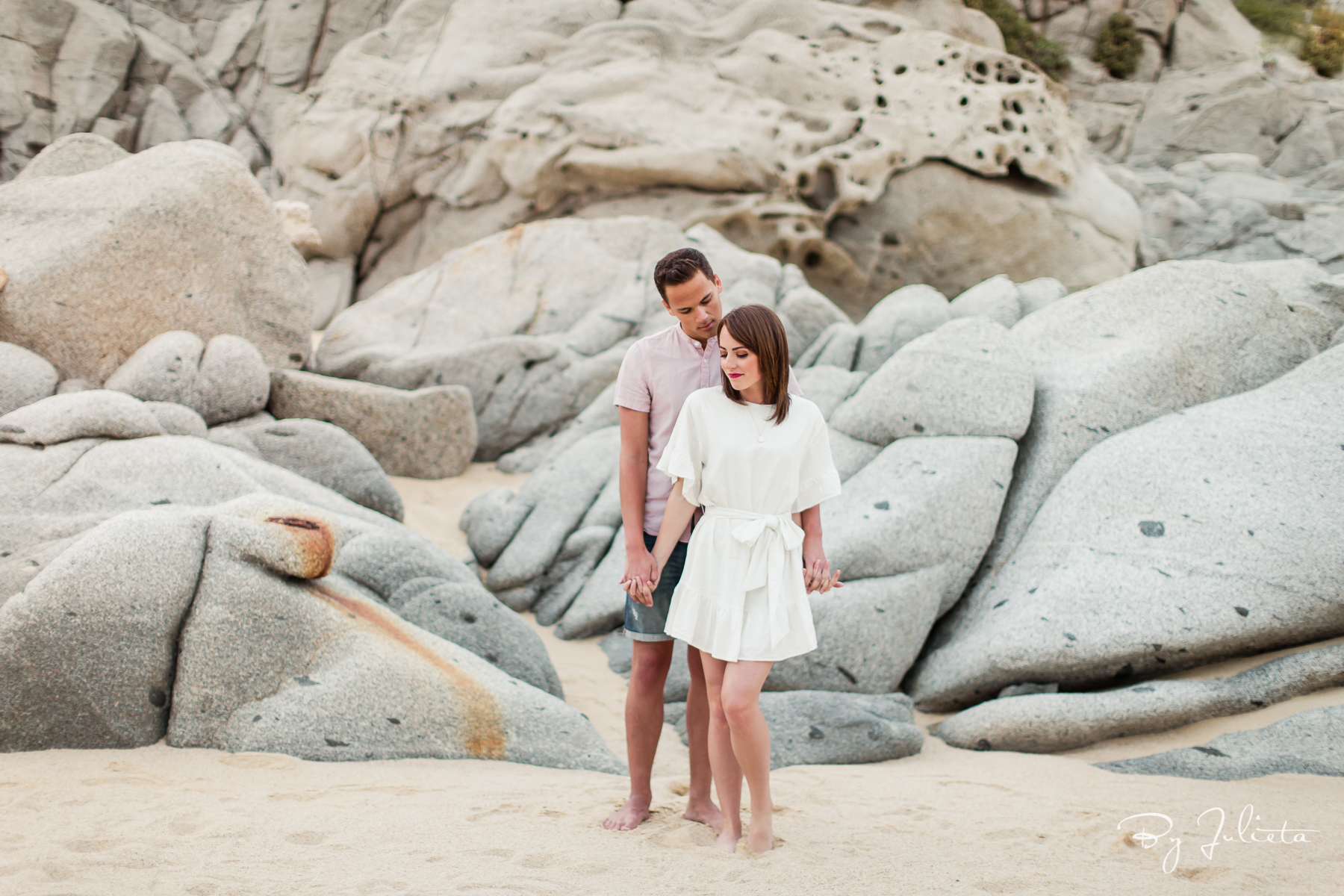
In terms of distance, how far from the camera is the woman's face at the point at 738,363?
2.75m

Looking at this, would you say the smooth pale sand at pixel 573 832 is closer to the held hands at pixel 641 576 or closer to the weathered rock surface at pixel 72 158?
the held hands at pixel 641 576

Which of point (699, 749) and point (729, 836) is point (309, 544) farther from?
point (729, 836)

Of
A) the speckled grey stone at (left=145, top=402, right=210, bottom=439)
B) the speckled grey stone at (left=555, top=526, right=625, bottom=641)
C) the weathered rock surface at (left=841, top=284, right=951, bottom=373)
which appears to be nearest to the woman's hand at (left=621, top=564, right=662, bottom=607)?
the speckled grey stone at (left=555, top=526, right=625, bottom=641)

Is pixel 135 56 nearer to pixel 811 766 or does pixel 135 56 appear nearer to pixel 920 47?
pixel 920 47

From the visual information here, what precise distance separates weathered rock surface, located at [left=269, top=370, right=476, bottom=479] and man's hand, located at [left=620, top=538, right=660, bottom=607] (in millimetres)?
5765

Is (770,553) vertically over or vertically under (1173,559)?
over

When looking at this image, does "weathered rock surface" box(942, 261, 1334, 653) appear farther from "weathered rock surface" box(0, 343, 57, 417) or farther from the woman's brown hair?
"weathered rock surface" box(0, 343, 57, 417)

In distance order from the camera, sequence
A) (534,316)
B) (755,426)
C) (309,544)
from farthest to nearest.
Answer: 1. (534,316)
2. (309,544)
3. (755,426)

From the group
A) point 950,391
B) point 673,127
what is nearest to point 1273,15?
point 673,127

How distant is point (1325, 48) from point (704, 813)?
23107mm

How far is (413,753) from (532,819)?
919 mm

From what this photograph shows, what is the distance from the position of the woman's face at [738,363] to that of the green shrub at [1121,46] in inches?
793

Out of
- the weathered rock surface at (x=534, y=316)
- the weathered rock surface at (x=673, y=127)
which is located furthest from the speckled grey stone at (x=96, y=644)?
the weathered rock surface at (x=673, y=127)

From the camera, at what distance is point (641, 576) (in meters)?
2.88
